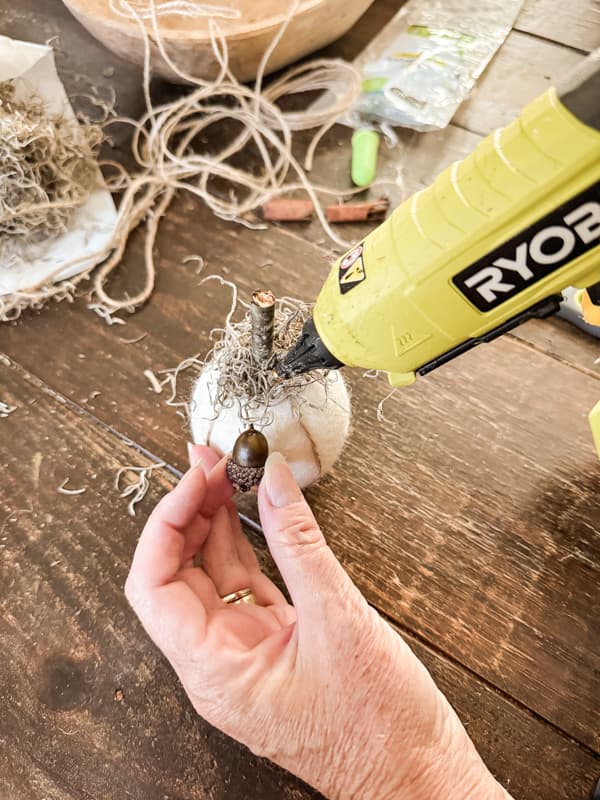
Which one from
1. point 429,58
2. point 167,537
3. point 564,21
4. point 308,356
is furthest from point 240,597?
point 564,21

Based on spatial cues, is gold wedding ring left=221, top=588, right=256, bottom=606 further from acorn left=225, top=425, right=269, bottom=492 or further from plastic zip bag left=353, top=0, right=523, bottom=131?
plastic zip bag left=353, top=0, right=523, bottom=131

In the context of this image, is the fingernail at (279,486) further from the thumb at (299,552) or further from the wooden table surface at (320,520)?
the wooden table surface at (320,520)

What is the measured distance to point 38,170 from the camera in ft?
2.24

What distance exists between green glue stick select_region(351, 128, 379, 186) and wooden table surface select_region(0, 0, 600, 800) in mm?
66

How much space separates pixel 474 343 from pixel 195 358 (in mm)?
346

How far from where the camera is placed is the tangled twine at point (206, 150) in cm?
71

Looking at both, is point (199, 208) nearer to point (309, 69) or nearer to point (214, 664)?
point (309, 69)

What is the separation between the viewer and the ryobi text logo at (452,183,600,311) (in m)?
0.33

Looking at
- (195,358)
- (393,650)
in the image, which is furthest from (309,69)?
(393,650)

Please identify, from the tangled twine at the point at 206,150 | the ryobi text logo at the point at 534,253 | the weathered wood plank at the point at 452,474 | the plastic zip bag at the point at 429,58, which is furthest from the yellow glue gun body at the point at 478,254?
the plastic zip bag at the point at 429,58

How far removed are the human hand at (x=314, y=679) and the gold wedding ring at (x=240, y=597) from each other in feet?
0.12

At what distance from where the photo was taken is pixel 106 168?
2.60ft

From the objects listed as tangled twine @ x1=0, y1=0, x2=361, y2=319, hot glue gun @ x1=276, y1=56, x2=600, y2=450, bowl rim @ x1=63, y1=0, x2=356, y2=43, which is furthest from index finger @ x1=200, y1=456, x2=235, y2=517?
bowl rim @ x1=63, y1=0, x2=356, y2=43

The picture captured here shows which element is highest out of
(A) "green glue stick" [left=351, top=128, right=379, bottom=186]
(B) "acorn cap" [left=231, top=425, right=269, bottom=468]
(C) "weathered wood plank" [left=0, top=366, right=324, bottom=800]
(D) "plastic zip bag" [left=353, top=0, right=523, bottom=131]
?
(D) "plastic zip bag" [left=353, top=0, right=523, bottom=131]
